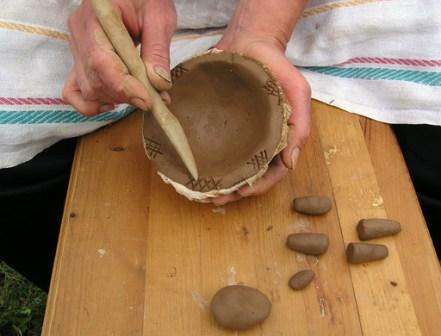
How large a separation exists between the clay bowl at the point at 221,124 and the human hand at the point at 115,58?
78 mm

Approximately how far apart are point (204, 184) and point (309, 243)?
0.22m

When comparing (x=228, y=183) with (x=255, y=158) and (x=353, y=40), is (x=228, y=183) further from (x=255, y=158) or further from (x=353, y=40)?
(x=353, y=40)

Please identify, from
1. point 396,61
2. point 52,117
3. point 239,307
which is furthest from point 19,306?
point 396,61

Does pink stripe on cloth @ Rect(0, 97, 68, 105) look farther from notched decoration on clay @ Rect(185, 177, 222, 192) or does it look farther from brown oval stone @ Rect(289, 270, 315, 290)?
brown oval stone @ Rect(289, 270, 315, 290)

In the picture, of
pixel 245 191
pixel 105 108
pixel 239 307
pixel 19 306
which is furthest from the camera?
pixel 19 306

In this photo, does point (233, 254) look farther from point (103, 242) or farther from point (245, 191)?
point (103, 242)

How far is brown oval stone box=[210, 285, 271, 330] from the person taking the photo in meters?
0.90

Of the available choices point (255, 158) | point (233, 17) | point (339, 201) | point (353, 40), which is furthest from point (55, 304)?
point (353, 40)

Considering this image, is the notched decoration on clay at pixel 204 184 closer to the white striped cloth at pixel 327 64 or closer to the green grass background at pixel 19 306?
the white striped cloth at pixel 327 64

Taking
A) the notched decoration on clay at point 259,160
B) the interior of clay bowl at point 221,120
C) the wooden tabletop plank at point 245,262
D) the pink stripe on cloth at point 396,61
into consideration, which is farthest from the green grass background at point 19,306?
the pink stripe on cloth at point 396,61

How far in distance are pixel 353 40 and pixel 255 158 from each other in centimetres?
42

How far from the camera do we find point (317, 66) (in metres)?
1.27

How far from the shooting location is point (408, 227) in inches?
41.8

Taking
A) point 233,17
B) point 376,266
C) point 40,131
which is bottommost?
point 376,266
